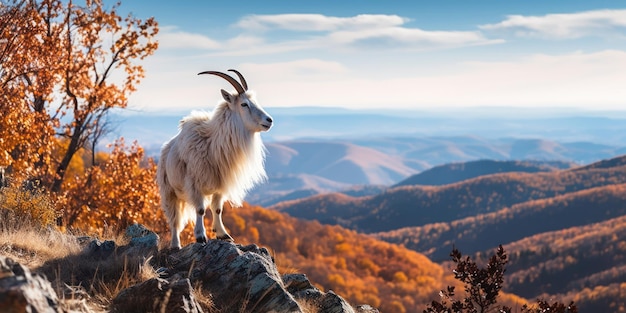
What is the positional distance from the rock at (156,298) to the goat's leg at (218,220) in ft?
14.0

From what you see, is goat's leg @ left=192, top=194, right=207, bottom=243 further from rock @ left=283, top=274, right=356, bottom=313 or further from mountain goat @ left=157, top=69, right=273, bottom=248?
rock @ left=283, top=274, right=356, bottom=313

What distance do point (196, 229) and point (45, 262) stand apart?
2.90 m

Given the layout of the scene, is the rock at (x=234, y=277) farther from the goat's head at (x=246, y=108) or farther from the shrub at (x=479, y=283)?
the goat's head at (x=246, y=108)

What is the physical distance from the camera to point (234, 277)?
27.0 feet

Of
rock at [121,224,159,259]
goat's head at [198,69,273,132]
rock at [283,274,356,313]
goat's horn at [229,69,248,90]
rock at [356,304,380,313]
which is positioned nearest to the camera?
rock at [283,274,356,313]

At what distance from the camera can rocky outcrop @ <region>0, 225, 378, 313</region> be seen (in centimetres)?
632

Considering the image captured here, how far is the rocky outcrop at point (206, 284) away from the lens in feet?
20.7

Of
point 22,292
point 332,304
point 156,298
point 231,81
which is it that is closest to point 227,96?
point 231,81

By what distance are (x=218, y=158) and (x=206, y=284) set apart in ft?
10.9

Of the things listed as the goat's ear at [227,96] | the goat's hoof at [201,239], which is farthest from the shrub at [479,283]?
the goat's ear at [227,96]

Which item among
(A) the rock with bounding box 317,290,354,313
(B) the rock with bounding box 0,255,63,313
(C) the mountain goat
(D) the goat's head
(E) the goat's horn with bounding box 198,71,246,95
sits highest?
(E) the goat's horn with bounding box 198,71,246,95

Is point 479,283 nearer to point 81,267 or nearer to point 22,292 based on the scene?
point 81,267

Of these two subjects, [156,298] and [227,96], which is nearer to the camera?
[156,298]

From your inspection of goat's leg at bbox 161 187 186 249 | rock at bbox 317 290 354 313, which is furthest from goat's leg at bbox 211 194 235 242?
rock at bbox 317 290 354 313
